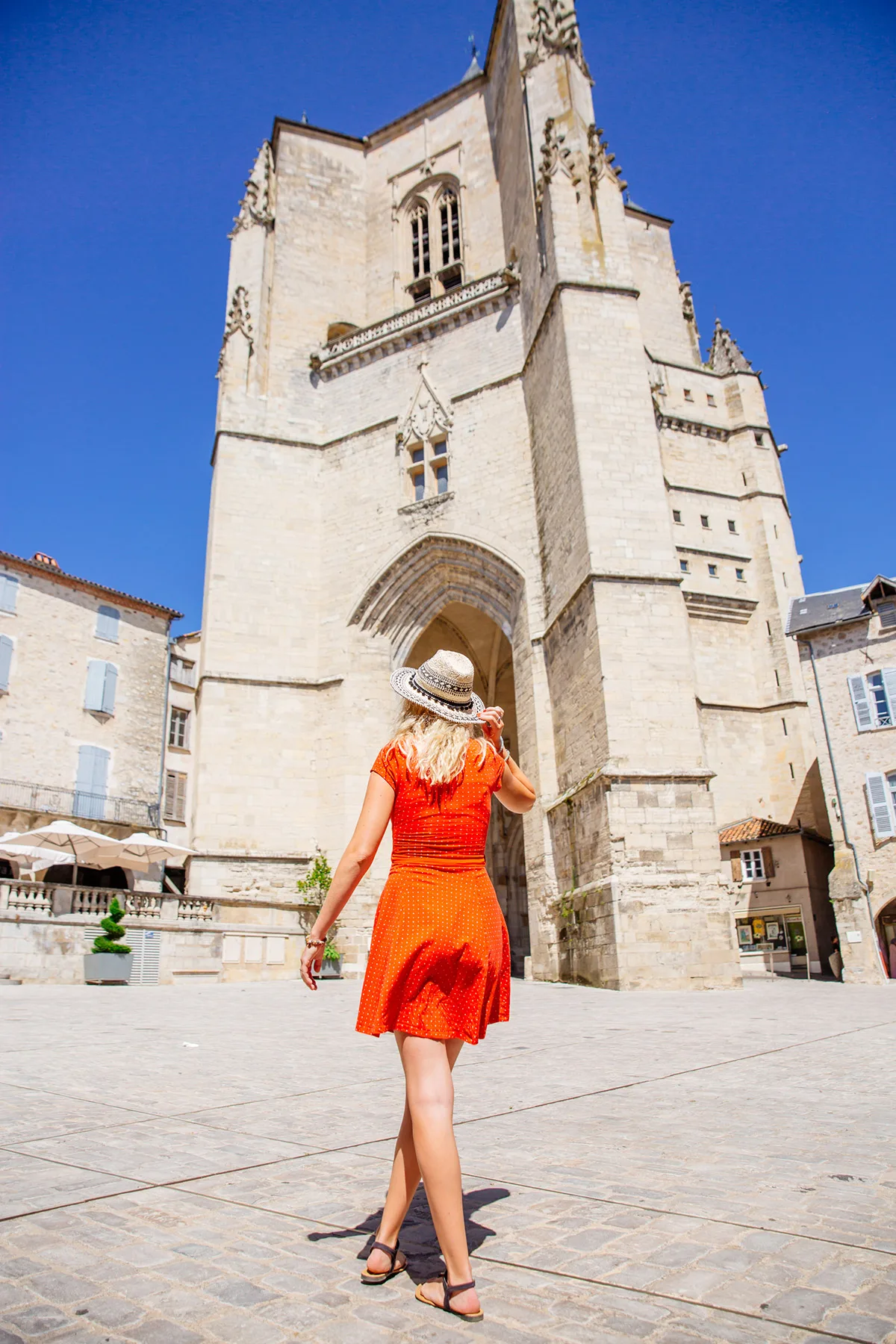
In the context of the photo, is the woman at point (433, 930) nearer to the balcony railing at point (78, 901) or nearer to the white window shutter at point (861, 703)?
the balcony railing at point (78, 901)

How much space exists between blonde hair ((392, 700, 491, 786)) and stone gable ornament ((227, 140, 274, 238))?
21024mm

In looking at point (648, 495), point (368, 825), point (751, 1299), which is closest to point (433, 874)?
point (368, 825)

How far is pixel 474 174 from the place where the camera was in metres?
21.3

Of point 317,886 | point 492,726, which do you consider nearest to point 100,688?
point 317,886

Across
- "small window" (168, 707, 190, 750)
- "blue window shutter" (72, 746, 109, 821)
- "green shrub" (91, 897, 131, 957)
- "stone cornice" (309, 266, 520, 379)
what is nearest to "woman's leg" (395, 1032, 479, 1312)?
"green shrub" (91, 897, 131, 957)

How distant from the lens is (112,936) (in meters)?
11.1

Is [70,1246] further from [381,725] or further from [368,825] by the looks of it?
[381,725]

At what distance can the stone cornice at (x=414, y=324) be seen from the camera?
59.6ft

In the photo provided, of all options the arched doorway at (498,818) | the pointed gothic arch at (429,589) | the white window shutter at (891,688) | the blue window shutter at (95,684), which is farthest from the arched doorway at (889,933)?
the blue window shutter at (95,684)

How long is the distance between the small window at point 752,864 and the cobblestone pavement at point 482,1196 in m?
15.9

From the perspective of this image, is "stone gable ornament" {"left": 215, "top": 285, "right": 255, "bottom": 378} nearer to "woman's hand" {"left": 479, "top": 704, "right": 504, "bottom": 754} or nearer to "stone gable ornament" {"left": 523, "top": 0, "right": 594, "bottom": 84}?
"stone gable ornament" {"left": 523, "top": 0, "right": 594, "bottom": 84}

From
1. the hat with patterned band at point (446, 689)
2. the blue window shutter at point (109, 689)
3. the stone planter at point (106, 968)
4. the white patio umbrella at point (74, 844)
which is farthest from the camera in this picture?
the blue window shutter at point (109, 689)

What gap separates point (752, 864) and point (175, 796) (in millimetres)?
14160

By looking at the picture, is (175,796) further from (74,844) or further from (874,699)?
(874,699)
